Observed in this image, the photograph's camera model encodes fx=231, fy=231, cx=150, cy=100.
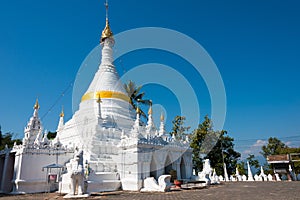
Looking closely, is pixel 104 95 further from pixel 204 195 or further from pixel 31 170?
pixel 204 195

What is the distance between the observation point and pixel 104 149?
2002 cm

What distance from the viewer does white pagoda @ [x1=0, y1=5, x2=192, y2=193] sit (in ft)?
58.5

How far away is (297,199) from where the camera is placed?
10.5 meters

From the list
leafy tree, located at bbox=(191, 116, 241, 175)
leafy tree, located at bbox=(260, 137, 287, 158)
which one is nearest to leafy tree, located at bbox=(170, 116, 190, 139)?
leafy tree, located at bbox=(191, 116, 241, 175)

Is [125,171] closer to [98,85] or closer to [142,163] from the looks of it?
[142,163]

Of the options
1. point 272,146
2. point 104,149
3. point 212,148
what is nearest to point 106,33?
point 104,149

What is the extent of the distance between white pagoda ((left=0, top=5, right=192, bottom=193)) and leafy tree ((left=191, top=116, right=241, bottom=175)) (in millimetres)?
11563

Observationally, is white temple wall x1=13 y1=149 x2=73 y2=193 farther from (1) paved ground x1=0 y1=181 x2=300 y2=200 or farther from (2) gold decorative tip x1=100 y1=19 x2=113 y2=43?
(2) gold decorative tip x1=100 y1=19 x2=113 y2=43

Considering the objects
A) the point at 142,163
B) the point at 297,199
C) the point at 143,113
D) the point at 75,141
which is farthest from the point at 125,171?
the point at 143,113

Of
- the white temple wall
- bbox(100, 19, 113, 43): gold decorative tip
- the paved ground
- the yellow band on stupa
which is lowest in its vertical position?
the paved ground

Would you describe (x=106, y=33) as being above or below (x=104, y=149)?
above

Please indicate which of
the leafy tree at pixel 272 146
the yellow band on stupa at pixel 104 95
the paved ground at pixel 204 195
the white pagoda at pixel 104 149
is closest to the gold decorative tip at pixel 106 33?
the white pagoda at pixel 104 149

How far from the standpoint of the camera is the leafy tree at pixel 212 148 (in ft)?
120

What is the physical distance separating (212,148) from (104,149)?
23.1 m
